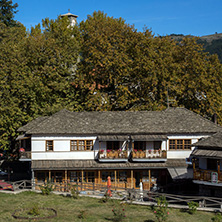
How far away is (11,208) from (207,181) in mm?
17060

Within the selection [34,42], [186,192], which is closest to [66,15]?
[34,42]

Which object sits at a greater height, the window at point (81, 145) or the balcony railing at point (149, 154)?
the window at point (81, 145)

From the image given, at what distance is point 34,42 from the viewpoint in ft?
→ 164

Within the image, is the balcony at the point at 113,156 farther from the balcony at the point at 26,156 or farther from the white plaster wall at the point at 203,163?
the white plaster wall at the point at 203,163

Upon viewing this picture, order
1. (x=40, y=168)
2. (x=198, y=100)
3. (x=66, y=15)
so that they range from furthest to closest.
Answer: (x=66, y=15), (x=198, y=100), (x=40, y=168)

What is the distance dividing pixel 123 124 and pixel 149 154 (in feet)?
14.6

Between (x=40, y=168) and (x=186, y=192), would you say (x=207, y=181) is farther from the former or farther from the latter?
(x=40, y=168)

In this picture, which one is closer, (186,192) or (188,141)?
(186,192)

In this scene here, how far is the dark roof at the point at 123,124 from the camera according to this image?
3819 centimetres

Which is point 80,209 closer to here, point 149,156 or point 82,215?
point 82,215

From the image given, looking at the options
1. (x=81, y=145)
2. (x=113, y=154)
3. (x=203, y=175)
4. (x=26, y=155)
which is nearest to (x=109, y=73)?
(x=81, y=145)

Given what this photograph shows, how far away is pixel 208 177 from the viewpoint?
32156mm

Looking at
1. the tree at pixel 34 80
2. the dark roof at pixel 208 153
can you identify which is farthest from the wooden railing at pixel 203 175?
the tree at pixel 34 80

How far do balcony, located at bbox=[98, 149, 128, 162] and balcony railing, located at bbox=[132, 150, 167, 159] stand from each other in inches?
38.1
